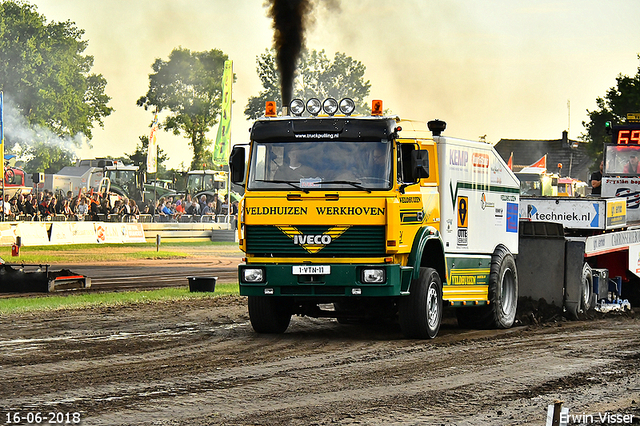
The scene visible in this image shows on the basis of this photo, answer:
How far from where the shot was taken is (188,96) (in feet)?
294

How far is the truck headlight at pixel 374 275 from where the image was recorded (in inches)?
466

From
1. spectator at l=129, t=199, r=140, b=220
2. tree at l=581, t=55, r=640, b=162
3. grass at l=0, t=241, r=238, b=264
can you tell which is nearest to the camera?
grass at l=0, t=241, r=238, b=264

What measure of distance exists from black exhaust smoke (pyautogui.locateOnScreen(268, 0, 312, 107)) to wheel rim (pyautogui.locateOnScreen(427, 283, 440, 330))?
21.9 feet

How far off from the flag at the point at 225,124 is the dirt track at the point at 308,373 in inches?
1134

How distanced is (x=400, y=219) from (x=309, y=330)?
3.02m

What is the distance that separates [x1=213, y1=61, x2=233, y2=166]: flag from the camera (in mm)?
42737

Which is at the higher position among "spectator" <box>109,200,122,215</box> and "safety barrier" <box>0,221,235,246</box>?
"spectator" <box>109,200,122,215</box>

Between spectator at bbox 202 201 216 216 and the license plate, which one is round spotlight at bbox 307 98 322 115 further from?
spectator at bbox 202 201 216 216

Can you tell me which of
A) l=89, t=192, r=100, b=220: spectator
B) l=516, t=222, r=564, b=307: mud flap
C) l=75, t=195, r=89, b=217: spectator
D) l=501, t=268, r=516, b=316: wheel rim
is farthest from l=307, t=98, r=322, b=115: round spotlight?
l=75, t=195, r=89, b=217: spectator

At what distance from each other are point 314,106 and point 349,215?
1.80m

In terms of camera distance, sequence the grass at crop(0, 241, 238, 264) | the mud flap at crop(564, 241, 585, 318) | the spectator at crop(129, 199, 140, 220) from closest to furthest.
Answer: the mud flap at crop(564, 241, 585, 318), the grass at crop(0, 241, 238, 264), the spectator at crop(129, 199, 140, 220)

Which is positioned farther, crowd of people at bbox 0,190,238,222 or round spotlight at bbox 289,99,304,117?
crowd of people at bbox 0,190,238,222

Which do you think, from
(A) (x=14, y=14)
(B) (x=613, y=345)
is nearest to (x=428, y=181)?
(B) (x=613, y=345)

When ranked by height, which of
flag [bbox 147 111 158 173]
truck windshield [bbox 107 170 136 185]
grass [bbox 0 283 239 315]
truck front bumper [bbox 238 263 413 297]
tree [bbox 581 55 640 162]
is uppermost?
tree [bbox 581 55 640 162]
